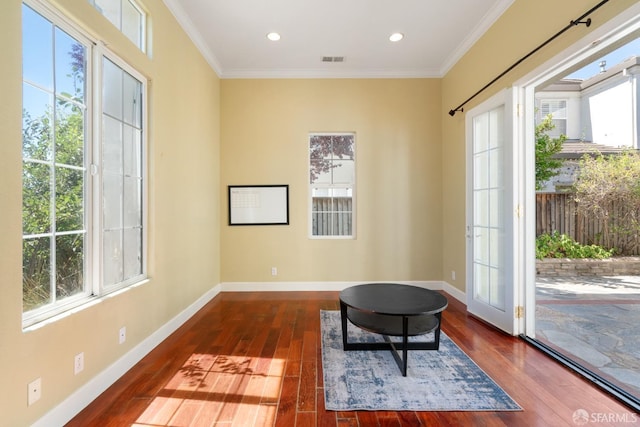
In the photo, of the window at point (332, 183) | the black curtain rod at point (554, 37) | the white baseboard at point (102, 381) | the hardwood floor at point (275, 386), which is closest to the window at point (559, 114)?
the black curtain rod at point (554, 37)

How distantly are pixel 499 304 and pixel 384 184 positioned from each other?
2108mm

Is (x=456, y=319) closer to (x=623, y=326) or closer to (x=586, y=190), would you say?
(x=623, y=326)

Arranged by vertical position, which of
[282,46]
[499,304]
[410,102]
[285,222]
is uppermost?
[282,46]

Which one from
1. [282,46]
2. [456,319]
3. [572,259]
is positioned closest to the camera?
[456,319]

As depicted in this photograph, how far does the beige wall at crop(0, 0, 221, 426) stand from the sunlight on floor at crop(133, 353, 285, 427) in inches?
18.7

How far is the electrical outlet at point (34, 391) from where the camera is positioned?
1379 millimetres

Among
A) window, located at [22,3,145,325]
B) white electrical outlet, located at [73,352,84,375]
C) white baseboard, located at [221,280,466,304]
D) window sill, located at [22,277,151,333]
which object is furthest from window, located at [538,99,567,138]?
white electrical outlet, located at [73,352,84,375]

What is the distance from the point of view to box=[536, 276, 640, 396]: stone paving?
2.15 meters

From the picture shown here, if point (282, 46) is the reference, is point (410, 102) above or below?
below

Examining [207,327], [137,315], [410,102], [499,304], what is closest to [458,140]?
[410,102]

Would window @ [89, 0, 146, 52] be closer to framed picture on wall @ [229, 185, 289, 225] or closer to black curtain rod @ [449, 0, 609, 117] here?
framed picture on wall @ [229, 185, 289, 225]

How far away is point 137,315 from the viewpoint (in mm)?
2252

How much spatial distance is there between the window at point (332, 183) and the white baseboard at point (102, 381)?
227cm

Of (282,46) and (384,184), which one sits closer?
(282,46)
